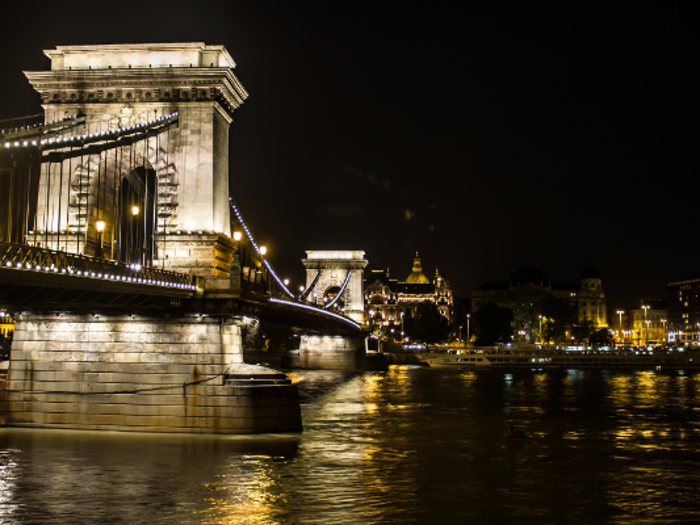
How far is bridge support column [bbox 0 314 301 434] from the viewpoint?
28109 millimetres

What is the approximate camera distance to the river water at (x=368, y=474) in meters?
19.1

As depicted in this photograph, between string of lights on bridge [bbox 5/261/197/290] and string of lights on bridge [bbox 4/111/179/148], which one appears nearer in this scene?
string of lights on bridge [bbox 5/261/197/290]

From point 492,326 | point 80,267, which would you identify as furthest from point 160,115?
point 492,326

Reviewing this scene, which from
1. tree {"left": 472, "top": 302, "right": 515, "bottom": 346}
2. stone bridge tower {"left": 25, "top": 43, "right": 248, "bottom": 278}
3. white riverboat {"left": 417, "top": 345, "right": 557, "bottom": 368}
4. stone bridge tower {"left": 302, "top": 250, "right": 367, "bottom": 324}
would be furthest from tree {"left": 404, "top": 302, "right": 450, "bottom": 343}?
stone bridge tower {"left": 25, "top": 43, "right": 248, "bottom": 278}

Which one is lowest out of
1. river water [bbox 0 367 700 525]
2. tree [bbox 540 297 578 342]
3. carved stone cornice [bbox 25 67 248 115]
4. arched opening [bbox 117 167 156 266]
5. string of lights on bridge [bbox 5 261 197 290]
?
river water [bbox 0 367 700 525]

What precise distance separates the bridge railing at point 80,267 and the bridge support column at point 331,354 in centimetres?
5942

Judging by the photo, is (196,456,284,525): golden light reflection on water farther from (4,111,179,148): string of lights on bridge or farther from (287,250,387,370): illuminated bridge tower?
(287,250,387,370): illuminated bridge tower

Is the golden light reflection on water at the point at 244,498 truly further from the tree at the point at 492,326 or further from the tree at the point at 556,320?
the tree at the point at 556,320

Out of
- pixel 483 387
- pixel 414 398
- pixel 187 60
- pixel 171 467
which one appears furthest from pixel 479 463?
pixel 483 387

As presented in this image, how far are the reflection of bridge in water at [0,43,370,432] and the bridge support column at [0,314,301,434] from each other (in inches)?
1.6

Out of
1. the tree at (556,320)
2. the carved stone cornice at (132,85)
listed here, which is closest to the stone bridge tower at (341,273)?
the tree at (556,320)

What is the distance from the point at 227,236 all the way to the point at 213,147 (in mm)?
4119

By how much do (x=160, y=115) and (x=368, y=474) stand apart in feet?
65.4

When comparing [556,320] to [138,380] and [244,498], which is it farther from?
[244,498]
